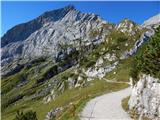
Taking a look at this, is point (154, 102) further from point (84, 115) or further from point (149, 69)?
point (84, 115)

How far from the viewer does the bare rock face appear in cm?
3462

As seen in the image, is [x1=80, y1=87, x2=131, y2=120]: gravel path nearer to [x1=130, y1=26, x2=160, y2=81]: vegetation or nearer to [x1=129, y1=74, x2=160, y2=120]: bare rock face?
[x1=129, y1=74, x2=160, y2=120]: bare rock face

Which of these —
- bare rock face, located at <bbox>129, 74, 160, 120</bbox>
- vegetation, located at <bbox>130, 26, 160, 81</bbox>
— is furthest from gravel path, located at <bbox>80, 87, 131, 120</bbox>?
vegetation, located at <bbox>130, 26, 160, 81</bbox>

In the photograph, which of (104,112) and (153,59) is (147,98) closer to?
(153,59)

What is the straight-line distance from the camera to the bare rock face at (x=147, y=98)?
3462cm

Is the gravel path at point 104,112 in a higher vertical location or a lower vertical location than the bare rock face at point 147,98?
lower

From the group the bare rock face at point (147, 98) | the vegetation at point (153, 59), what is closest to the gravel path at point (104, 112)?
the bare rock face at point (147, 98)

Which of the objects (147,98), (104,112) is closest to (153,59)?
(147,98)

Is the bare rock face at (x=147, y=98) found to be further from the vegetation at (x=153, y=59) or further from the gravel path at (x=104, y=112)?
the gravel path at (x=104, y=112)

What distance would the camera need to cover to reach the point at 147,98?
122 ft

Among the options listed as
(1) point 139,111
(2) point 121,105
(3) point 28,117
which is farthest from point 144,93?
(3) point 28,117

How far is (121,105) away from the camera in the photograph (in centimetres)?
4906

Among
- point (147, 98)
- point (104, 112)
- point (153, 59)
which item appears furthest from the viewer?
point (104, 112)

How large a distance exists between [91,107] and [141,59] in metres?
10.5
